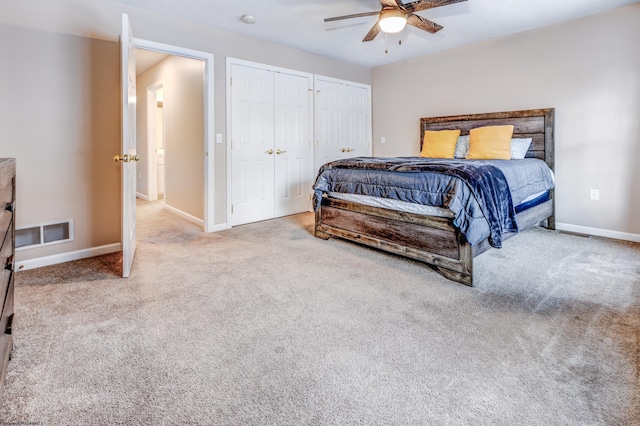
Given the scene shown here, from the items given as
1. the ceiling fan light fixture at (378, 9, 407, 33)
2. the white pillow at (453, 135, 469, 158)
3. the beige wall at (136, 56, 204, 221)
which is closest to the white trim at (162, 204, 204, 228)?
the beige wall at (136, 56, 204, 221)

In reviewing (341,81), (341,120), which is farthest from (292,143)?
(341,81)

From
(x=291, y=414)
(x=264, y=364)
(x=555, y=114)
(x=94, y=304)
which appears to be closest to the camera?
(x=291, y=414)

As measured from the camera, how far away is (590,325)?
1.86 m

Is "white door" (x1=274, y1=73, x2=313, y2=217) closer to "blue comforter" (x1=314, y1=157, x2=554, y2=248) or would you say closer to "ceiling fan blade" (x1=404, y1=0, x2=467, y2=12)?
"blue comforter" (x1=314, y1=157, x2=554, y2=248)

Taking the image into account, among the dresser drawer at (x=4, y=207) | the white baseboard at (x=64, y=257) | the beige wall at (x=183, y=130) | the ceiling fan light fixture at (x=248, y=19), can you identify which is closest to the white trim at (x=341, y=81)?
the ceiling fan light fixture at (x=248, y=19)

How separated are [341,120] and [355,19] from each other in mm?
1896

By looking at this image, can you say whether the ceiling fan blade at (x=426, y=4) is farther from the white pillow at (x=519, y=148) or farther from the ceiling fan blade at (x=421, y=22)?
the white pillow at (x=519, y=148)

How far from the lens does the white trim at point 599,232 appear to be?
3.51 m

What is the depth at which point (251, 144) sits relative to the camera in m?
4.41

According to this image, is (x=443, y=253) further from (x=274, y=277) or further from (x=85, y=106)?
(x=85, y=106)

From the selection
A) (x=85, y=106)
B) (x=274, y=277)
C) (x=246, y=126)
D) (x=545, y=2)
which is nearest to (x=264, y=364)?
(x=274, y=277)

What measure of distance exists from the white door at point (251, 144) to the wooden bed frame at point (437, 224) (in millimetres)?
1204

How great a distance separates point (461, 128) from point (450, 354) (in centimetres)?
377

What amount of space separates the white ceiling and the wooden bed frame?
99 centimetres
